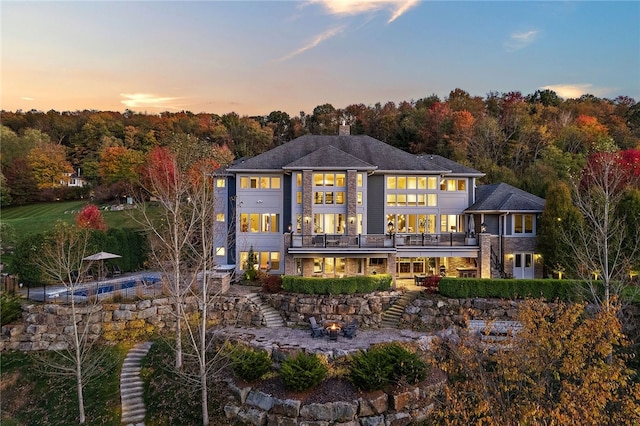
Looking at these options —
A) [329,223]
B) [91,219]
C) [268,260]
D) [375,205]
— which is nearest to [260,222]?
[268,260]

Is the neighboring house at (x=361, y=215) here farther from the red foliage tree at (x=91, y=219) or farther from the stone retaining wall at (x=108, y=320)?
the red foliage tree at (x=91, y=219)

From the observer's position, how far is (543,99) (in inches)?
2345

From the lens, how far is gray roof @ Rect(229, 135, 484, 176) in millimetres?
26062

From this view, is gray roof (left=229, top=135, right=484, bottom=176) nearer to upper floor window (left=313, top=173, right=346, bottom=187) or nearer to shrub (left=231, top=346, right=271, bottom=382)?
upper floor window (left=313, top=173, right=346, bottom=187)

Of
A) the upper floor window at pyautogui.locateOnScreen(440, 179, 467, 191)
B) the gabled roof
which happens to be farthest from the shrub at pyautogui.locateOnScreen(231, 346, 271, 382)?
the upper floor window at pyautogui.locateOnScreen(440, 179, 467, 191)

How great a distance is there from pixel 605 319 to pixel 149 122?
233 feet

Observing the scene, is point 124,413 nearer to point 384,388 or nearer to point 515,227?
point 384,388

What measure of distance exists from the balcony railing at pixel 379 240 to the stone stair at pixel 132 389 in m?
11.0

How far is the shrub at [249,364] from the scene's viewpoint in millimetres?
14961

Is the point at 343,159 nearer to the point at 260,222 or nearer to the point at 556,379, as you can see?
the point at 260,222

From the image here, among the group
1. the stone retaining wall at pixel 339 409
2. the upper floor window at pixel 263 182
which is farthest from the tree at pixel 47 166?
the stone retaining wall at pixel 339 409

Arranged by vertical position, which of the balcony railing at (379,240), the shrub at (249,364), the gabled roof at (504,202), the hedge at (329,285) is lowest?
the shrub at (249,364)

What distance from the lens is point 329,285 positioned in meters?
21.5

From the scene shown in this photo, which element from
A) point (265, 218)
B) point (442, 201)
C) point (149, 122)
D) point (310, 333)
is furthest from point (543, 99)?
point (149, 122)
